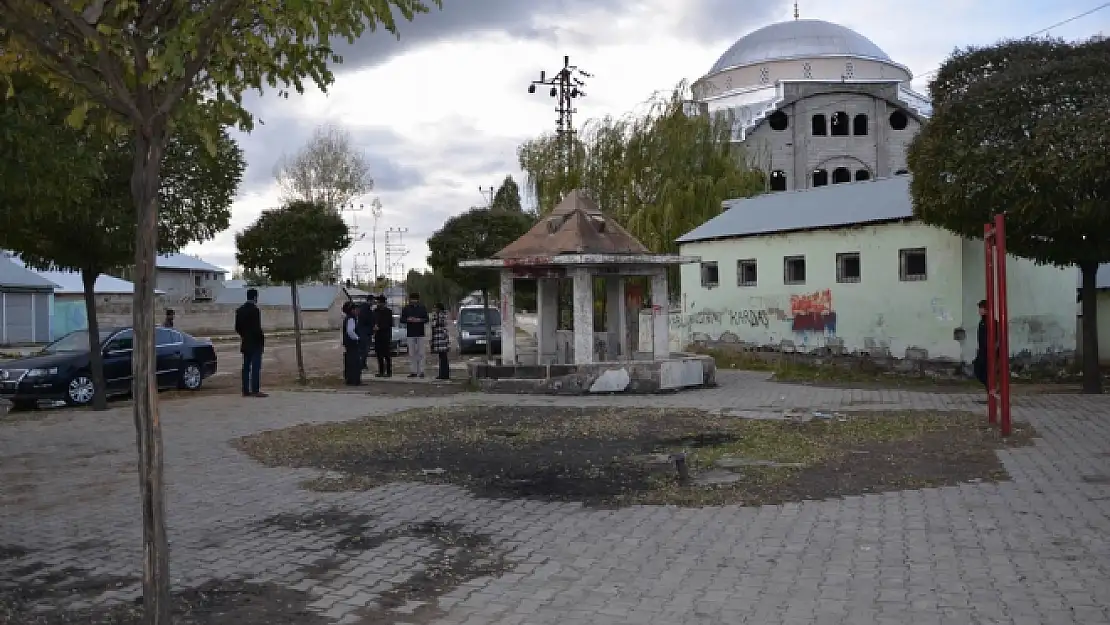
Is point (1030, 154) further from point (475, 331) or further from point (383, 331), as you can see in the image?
point (475, 331)

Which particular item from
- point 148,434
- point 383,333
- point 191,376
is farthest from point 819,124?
point 148,434

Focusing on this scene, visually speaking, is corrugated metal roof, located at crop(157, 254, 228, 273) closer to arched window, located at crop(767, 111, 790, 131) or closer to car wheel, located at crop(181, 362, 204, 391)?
arched window, located at crop(767, 111, 790, 131)

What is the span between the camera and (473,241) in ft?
83.5

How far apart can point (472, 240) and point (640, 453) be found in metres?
16.0

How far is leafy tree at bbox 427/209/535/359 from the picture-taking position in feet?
83.3

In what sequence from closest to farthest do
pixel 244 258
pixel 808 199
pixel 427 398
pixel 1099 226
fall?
pixel 1099 226 → pixel 427 398 → pixel 244 258 → pixel 808 199

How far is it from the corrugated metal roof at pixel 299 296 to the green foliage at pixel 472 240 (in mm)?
37654

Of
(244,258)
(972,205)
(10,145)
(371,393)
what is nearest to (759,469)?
(10,145)

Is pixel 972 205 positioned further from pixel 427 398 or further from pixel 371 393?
pixel 371 393

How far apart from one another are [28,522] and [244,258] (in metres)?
12.7

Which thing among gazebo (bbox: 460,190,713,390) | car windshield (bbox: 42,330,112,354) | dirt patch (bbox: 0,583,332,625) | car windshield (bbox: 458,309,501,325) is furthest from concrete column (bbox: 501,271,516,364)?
dirt patch (bbox: 0,583,332,625)

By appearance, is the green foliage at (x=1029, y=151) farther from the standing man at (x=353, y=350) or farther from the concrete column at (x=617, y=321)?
the standing man at (x=353, y=350)

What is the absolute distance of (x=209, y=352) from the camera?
20.0 metres

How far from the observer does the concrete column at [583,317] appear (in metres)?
17.2
